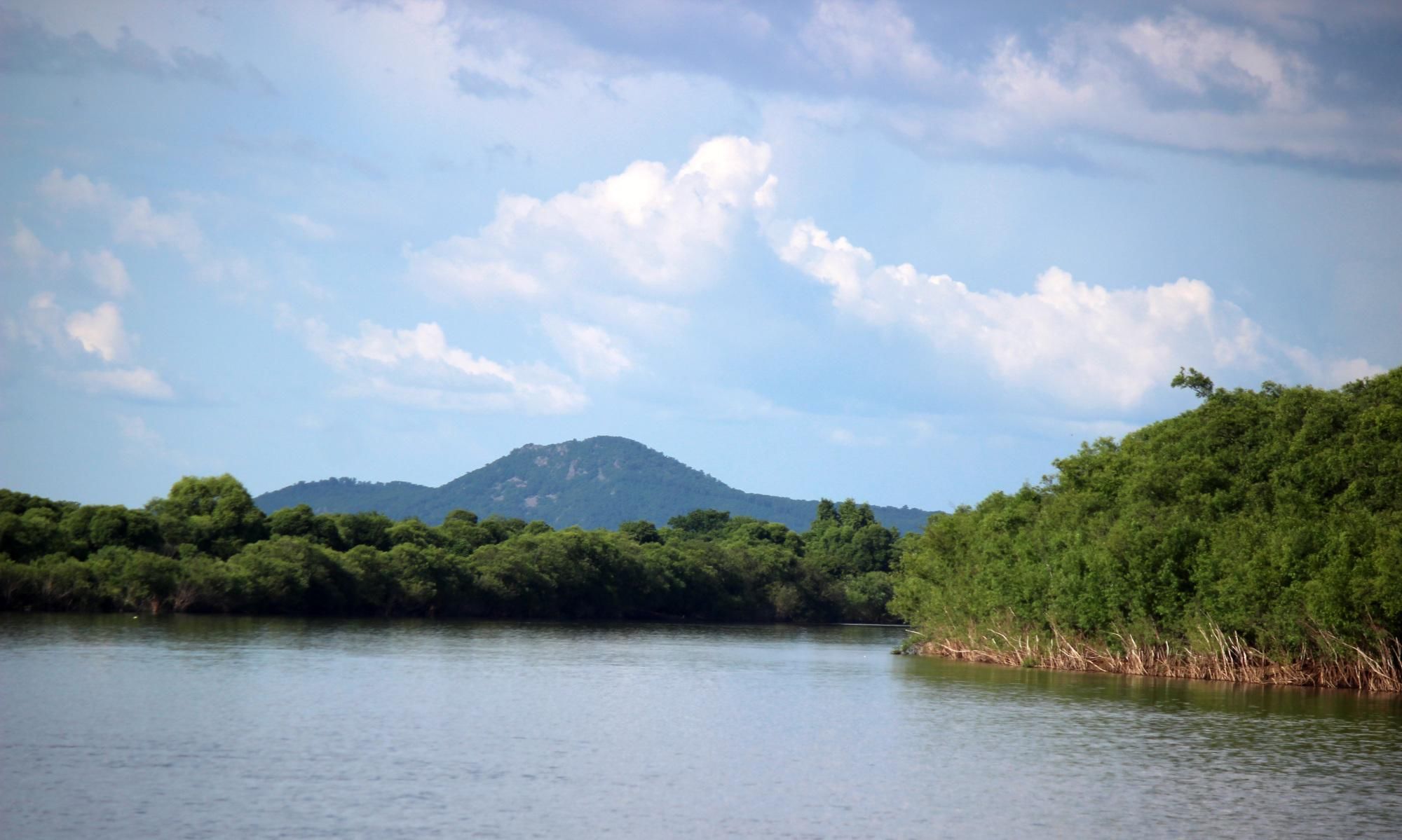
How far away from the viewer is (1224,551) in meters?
56.5

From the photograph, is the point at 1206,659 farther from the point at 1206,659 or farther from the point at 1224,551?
the point at 1224,551

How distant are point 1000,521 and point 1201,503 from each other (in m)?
17.2

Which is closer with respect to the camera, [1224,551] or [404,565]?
[1224,551]

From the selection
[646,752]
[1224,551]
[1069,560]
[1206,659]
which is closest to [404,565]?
[1069,560]

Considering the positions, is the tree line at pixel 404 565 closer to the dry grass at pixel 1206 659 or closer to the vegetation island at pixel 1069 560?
A: the vegetation island at pixel 1069 560

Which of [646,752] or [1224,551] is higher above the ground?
[1224,551]

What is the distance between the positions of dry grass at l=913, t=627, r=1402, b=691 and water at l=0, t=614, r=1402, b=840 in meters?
1.64

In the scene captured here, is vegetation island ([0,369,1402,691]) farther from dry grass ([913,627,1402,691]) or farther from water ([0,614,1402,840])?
water ([0,614,1402,840])

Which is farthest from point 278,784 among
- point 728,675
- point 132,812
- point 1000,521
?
point 1000,521

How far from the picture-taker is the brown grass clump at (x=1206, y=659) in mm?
51250

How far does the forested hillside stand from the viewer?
51.2 meters

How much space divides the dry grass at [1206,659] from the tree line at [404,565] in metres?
54.5

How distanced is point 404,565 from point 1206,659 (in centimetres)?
7246

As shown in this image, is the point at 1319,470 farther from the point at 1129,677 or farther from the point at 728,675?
the point at 728,675
